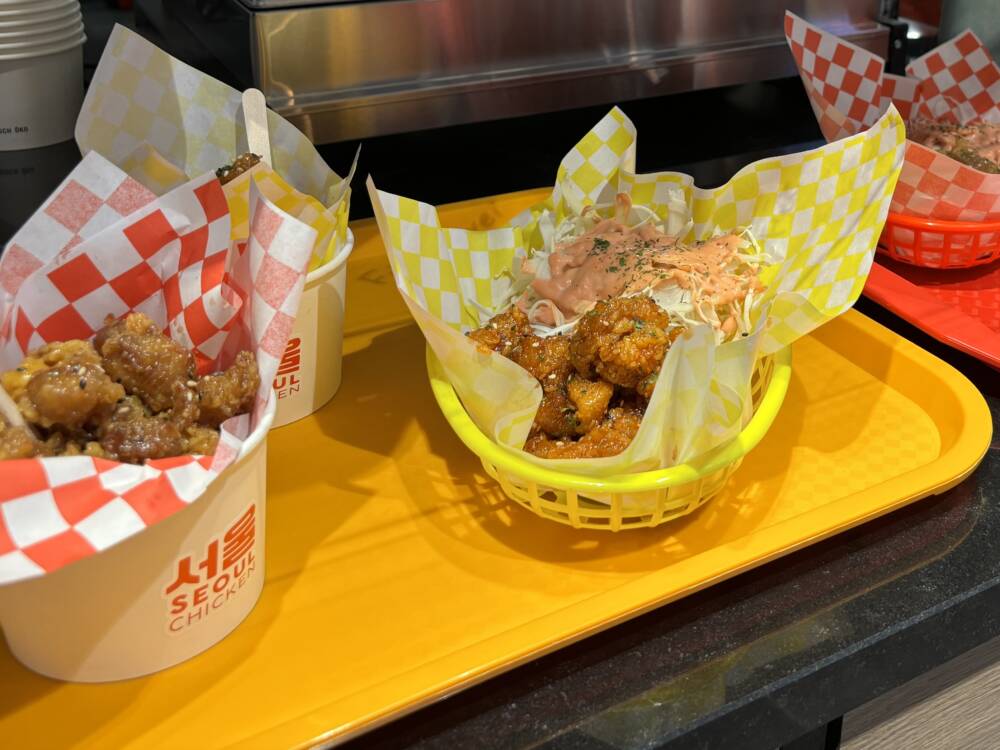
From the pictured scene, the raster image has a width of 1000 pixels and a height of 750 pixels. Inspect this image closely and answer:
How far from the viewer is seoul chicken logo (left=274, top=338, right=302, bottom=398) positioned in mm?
1206

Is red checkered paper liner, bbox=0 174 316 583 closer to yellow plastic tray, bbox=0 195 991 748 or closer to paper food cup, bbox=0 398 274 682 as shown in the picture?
paper food cup, bbox=0 398 274 682

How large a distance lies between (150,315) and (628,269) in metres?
0.59

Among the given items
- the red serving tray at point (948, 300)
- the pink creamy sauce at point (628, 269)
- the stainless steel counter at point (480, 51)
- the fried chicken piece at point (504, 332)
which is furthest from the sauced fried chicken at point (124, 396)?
the red serving tray at point (948, 300)

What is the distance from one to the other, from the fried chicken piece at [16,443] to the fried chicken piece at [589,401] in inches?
21.7

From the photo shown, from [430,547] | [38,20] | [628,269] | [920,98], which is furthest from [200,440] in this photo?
[920,98]

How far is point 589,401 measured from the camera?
109 centimetres

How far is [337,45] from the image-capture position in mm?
Answer: 1544

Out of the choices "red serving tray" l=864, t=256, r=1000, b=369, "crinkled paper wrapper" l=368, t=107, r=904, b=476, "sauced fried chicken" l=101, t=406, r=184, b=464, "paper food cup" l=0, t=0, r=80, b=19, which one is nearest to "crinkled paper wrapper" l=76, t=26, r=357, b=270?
"crinkled paper wrapper" l=368, t=107, r=904, b=476

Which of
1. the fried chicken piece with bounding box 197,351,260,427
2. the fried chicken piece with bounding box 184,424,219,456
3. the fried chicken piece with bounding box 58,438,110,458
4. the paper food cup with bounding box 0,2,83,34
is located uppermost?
the paper food cup with bounding box 0,2,83,34

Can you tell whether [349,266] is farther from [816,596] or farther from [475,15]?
[816,596]

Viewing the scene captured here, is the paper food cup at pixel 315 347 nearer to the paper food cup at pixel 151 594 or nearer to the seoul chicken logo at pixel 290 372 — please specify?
the seoul chicken logo at pixel 290 372

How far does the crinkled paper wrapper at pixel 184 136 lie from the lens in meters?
1.21

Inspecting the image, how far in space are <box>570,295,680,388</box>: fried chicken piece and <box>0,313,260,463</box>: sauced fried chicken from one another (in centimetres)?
38

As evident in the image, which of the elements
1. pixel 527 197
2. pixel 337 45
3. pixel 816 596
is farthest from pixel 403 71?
pixel 816 596
